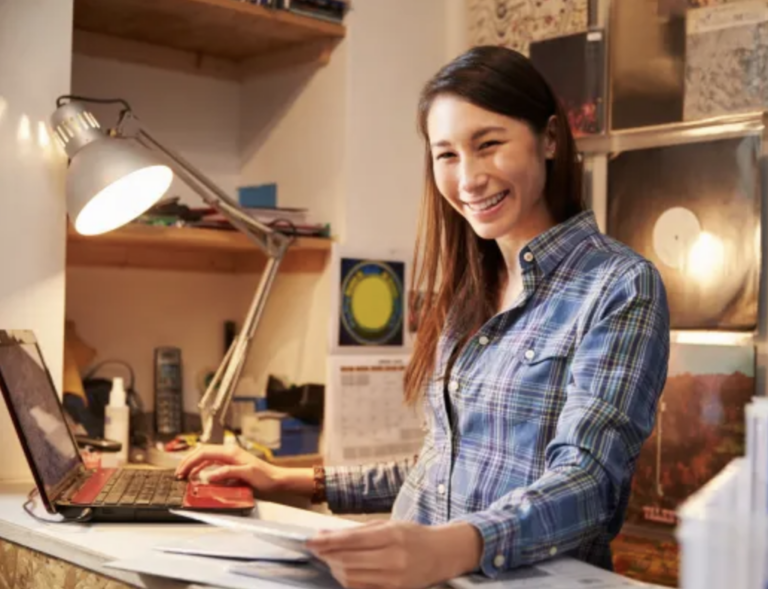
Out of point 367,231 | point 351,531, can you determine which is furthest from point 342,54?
point 351,531

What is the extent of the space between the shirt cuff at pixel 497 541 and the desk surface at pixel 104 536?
308mm

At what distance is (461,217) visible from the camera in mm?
1522

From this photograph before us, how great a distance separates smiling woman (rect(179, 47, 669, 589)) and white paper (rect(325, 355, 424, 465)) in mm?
709

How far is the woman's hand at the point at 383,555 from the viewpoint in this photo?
94 centimetres

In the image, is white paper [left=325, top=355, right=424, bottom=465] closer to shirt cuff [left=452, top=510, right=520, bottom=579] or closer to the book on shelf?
the book on shelf

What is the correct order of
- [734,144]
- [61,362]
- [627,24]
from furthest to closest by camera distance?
[627,24]
[734,144]
[61,362]

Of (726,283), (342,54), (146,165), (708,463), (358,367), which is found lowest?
(708,463)

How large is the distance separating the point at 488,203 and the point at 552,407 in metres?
0.30

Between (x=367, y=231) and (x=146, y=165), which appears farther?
(x=367, y=231)

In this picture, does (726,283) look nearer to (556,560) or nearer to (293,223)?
(293,223)

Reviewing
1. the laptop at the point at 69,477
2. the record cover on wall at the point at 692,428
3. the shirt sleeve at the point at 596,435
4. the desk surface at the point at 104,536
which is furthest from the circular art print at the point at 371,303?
the shirt sleeve at the point at 596,435

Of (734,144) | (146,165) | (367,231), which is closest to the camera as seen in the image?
(146,165)

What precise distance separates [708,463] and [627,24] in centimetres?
92

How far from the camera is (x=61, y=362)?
186 cm
